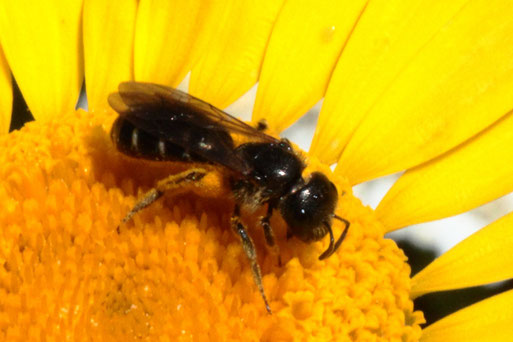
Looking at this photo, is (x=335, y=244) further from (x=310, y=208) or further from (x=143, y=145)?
(x=143, y=145)

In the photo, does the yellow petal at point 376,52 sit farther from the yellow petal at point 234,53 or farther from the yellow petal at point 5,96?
the yellow petal at point 5,96

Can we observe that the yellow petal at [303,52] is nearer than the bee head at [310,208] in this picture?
No

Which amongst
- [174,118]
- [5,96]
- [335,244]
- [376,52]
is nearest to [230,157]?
[174,118]

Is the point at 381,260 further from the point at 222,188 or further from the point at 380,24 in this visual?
the point at 380,24

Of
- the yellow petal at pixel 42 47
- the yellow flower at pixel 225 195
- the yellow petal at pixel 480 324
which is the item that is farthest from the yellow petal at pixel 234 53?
the yellow petal at pixel 480 324

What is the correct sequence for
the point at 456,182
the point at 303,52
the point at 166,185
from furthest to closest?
the point at 303,52 < the point at 456,182 < the point at 166,185

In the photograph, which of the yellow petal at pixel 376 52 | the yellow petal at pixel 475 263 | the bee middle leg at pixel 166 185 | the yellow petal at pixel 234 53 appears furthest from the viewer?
the yellow petal at pixel 234 53
